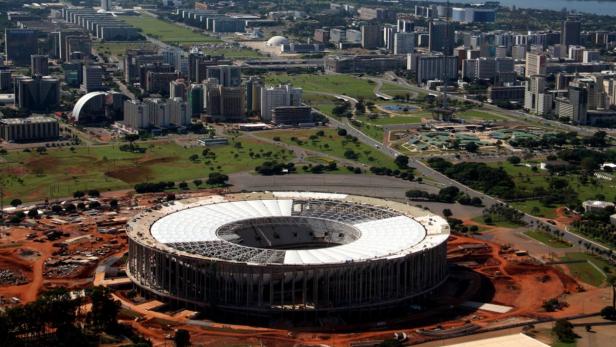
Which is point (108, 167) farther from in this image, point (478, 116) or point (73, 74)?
point (73, 74)

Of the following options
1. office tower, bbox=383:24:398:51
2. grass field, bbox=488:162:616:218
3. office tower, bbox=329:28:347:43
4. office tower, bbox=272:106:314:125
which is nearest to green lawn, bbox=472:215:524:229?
grass field, bbox=488:162:616:218

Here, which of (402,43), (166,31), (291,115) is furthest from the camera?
(166,31)

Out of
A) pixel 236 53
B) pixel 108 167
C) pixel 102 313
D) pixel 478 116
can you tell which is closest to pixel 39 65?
pixel 236 53

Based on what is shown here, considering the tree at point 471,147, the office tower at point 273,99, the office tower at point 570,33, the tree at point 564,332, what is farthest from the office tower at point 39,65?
the tree at point 564,332

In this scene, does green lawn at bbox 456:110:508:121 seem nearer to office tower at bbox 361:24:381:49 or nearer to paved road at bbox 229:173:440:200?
paved road at bbox 229:173:440:200

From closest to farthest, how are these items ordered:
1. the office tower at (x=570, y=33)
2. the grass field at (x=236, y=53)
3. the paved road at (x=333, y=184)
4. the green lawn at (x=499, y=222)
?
the green lawn at (x=499, y=222) → the paved road at (x=333, y=184) → the grass field at (x=236, y=53) → the office tower at (x=570, y=33)

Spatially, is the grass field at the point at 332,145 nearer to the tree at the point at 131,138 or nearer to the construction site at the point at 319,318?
the tree at the point at 131,138

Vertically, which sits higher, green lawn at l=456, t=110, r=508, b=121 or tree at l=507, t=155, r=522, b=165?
green lawn at l=456, t=110, r=508, b=121
